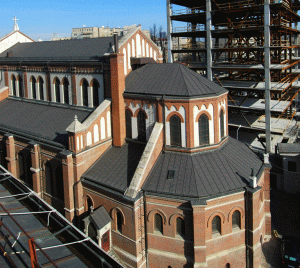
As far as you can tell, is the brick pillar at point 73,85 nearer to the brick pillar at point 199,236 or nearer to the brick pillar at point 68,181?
the brick pillar at point 68,181

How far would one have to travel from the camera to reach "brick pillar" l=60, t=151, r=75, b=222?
Result: 20172mm

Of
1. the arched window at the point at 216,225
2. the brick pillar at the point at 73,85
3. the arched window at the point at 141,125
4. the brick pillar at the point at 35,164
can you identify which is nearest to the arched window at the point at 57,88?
the brick pillar at the point at 73,85

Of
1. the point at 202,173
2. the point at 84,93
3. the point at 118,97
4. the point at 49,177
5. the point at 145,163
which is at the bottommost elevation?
the point at 49,177

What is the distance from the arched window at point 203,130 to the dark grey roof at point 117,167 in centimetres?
398

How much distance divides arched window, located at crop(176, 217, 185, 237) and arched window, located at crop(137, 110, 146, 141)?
6.08m

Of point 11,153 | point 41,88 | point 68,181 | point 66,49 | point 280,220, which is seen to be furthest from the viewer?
point 41,88

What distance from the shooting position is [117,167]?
2039cm

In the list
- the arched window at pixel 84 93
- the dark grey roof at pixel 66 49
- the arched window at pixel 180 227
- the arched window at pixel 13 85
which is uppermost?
the dark grey roof at pixel 66 49

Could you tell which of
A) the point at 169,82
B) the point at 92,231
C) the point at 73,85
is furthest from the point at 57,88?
the point at 92,231

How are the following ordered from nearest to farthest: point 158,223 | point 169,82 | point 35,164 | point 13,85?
point 158,223, point 169,82, point 35,164, point 13,85

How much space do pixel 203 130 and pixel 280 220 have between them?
33.3 feet

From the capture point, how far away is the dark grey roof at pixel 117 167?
62.5 ft

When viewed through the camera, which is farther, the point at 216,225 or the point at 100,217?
the point at 100,217

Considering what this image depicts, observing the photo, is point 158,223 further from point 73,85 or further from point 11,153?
point 11,153
